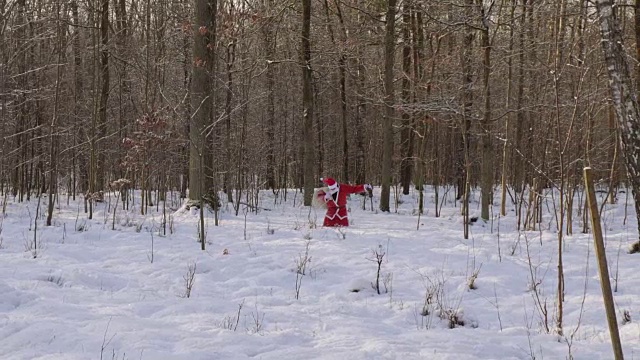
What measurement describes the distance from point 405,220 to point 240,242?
4.50 m

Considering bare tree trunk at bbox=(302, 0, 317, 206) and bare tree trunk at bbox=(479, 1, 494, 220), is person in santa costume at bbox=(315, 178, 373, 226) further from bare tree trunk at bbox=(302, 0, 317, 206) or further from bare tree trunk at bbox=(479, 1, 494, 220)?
bare tree trunk at bbox=(302, 0, 317, 206)

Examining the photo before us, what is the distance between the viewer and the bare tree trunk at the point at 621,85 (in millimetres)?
5273

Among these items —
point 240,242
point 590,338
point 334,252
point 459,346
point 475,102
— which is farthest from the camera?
point 475,102

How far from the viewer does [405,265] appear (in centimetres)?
578

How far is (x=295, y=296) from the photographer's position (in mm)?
4652

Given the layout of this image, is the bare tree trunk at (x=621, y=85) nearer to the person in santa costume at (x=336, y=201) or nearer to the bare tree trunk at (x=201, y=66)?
the person in santa costume at (x=336, y=201)

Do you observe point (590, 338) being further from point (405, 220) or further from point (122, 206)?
Answer: point (122, 206)

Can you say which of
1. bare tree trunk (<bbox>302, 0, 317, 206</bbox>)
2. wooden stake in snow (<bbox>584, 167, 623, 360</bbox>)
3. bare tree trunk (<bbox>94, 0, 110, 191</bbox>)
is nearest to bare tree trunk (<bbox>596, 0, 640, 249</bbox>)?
wooden stake in snow (<bbox>584, 167, 623, 360</bbox>)

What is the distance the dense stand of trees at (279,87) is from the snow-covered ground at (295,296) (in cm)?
134

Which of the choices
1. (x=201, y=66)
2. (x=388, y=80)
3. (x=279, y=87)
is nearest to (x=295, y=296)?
(x=201, y=66)

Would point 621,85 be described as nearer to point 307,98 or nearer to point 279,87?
point 307,98

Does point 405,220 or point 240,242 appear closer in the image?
point 240,242

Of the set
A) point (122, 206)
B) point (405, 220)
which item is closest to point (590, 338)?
point (405, 220)

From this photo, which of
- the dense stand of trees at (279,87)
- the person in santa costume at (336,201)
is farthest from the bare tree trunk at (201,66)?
the person in santa costume at (336,201)
